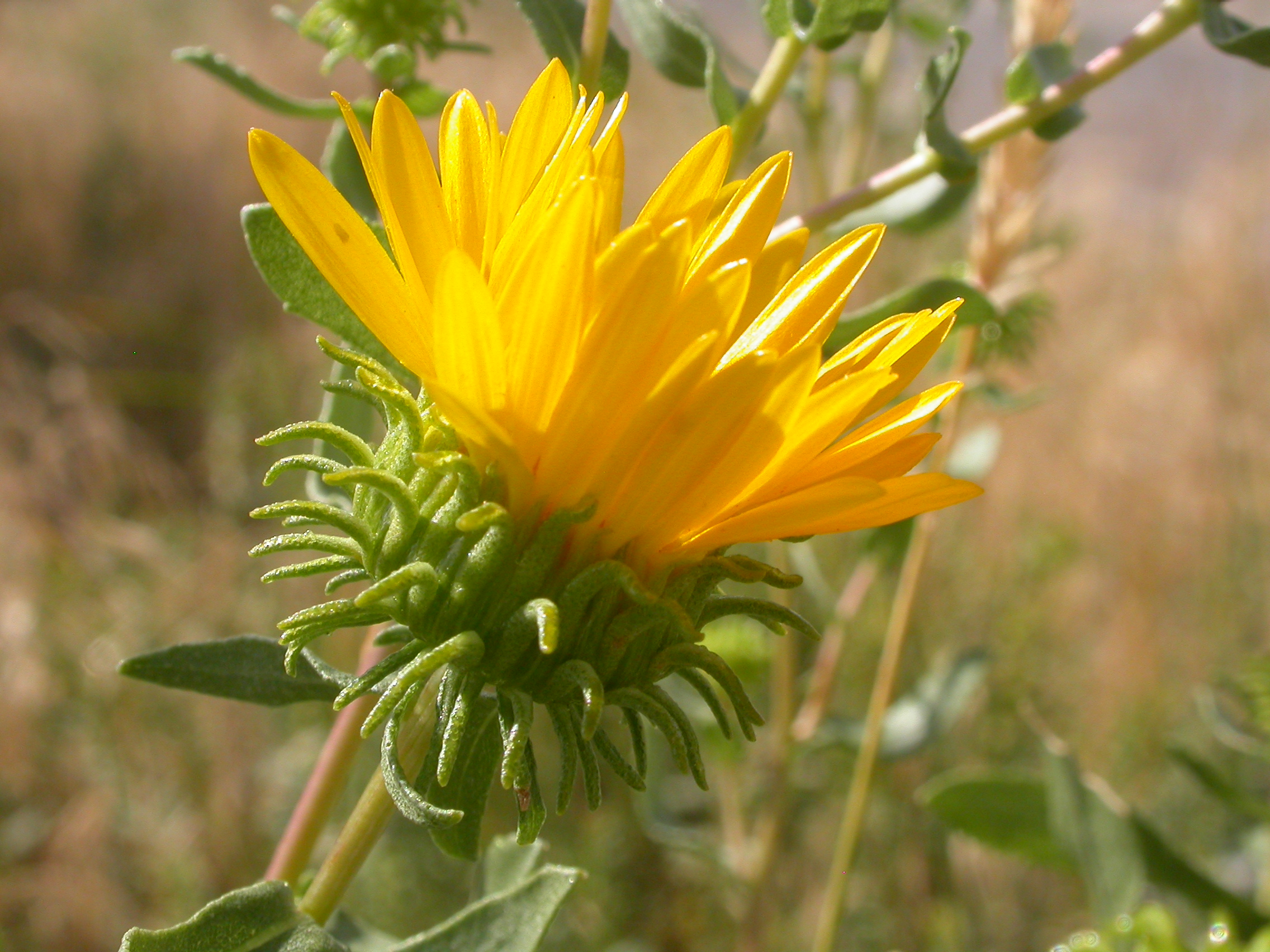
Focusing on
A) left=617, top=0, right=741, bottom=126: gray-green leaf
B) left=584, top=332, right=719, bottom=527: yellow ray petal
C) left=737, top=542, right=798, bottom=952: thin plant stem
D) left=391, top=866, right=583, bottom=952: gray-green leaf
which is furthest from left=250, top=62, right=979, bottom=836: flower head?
left=737, top=542, right=798, bottom=952: thin plant stem

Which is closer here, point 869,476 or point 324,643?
point 869,476

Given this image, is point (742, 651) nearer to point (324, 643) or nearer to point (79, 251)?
point (324, 643)

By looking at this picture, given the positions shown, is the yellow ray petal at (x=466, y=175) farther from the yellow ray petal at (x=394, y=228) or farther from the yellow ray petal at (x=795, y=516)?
the yellow ray petal at (x=795, y=516)

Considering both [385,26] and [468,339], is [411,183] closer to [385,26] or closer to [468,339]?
[468,339]

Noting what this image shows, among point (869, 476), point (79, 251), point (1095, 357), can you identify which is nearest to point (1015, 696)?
point (869, 476)

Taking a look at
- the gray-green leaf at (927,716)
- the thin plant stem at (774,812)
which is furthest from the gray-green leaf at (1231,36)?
the gray-green leaf at (927,716)

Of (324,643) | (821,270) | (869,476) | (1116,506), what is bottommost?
(1116,506)

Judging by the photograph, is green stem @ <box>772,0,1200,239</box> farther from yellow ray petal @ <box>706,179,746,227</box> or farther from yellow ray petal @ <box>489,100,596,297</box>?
yellow ray petal @ <box>489,100,596,297</box>

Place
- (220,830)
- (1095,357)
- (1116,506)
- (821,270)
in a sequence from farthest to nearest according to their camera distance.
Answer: (1095,357) → (1116,506) → (220,830) → (821,270)

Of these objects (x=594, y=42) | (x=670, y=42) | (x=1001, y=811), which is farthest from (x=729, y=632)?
(x=594, y=42)
